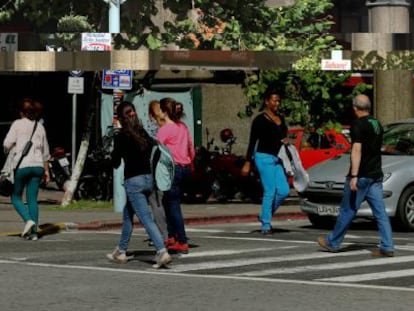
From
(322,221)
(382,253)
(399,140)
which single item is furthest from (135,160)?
(399,140)

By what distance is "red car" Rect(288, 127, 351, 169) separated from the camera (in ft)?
95.2

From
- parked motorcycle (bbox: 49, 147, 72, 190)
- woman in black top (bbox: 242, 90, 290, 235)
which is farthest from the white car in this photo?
parked motorcycle (bbox: 49, 147, 72, 190)

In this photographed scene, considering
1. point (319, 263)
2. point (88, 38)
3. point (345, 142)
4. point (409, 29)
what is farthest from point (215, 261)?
point (409, 29)

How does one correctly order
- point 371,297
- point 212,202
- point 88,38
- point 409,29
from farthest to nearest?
point 409,29
point 212,202
point 88,38
point 371,297

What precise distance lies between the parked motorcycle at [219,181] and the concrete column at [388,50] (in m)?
3.54

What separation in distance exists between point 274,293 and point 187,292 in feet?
2.52

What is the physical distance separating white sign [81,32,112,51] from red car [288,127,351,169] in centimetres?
755

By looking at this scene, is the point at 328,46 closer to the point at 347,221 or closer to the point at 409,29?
the point at 347,221

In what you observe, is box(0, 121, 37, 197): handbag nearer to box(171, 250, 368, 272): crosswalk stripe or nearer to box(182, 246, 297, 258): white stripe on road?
box(182, 246, 297, 258): white stripe on road

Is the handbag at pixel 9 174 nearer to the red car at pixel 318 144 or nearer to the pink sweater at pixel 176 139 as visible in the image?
the pink sweater at pixel 176 139

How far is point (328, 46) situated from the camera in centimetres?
2675

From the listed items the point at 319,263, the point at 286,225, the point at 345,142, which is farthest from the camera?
the point at 345,142

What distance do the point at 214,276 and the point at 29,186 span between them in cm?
486

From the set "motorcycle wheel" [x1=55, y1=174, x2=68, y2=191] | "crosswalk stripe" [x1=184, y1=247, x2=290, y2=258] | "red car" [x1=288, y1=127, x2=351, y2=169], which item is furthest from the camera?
"motorcycle wheel" [x1=55, y1=174, x2=68, y2=191]
